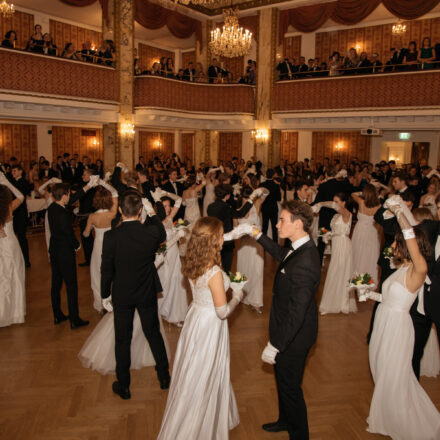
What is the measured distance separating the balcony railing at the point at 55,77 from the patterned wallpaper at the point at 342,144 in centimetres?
936

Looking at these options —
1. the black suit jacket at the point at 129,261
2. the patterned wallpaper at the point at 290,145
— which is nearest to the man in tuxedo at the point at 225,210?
the black suit jacket at the point at 129,261

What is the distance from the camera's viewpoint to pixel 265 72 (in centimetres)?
1439

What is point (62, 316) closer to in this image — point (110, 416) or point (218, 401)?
point (110, 416)

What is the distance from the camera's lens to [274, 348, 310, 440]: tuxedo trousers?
9.03 ft

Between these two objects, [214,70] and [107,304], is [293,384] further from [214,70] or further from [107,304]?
[214,70]

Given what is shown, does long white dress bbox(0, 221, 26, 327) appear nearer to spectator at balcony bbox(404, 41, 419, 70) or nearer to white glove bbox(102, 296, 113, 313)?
white glove bbox(102, 296, 113, 313)

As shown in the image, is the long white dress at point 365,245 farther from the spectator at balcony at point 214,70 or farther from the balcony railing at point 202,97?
the spectator at balcony at point 214,70

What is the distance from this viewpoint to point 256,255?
5875mm

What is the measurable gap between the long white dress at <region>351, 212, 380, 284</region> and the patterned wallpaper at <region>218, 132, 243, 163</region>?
1243 centimetres

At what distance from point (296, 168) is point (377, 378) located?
11.7 m

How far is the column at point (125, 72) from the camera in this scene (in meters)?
12.4

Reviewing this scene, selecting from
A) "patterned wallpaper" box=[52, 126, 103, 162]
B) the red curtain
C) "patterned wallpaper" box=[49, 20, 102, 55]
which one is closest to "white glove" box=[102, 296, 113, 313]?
the red curtain

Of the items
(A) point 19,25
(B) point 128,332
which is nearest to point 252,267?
Result: (B) point 128,332

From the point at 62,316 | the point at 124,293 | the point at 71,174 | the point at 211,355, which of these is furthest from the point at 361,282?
the point at 71,174
